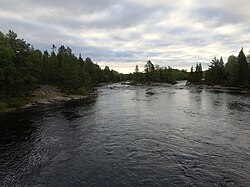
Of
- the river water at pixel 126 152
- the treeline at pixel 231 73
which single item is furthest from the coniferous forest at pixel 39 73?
the river water at pixel 126 152

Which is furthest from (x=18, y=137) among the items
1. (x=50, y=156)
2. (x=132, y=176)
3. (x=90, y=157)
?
(x=132, y=176)

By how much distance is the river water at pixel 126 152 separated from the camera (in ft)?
55.5

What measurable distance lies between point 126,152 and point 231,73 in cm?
10114

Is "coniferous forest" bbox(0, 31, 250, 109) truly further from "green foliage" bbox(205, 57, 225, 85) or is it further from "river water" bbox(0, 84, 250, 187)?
"river water" bbox(0, 84, 250, 187)

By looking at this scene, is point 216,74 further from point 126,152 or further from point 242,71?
point 126,152

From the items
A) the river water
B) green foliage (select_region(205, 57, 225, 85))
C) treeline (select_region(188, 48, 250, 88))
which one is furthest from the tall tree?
the river water

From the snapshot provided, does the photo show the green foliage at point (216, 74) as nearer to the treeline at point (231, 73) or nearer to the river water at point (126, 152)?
the treeline at point (231, 73)

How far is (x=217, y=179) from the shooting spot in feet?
54.0

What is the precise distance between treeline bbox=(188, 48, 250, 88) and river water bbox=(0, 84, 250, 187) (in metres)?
72.4

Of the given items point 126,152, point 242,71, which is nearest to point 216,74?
point 242,71

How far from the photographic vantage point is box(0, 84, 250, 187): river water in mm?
16906

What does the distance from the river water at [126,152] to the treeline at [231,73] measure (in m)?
72.4

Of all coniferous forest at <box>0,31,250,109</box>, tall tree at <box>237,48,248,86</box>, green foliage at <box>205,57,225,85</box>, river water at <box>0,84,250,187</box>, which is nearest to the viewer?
river water at <box>0,84,250,187</box>

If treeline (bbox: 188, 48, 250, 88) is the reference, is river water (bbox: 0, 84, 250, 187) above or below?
below
